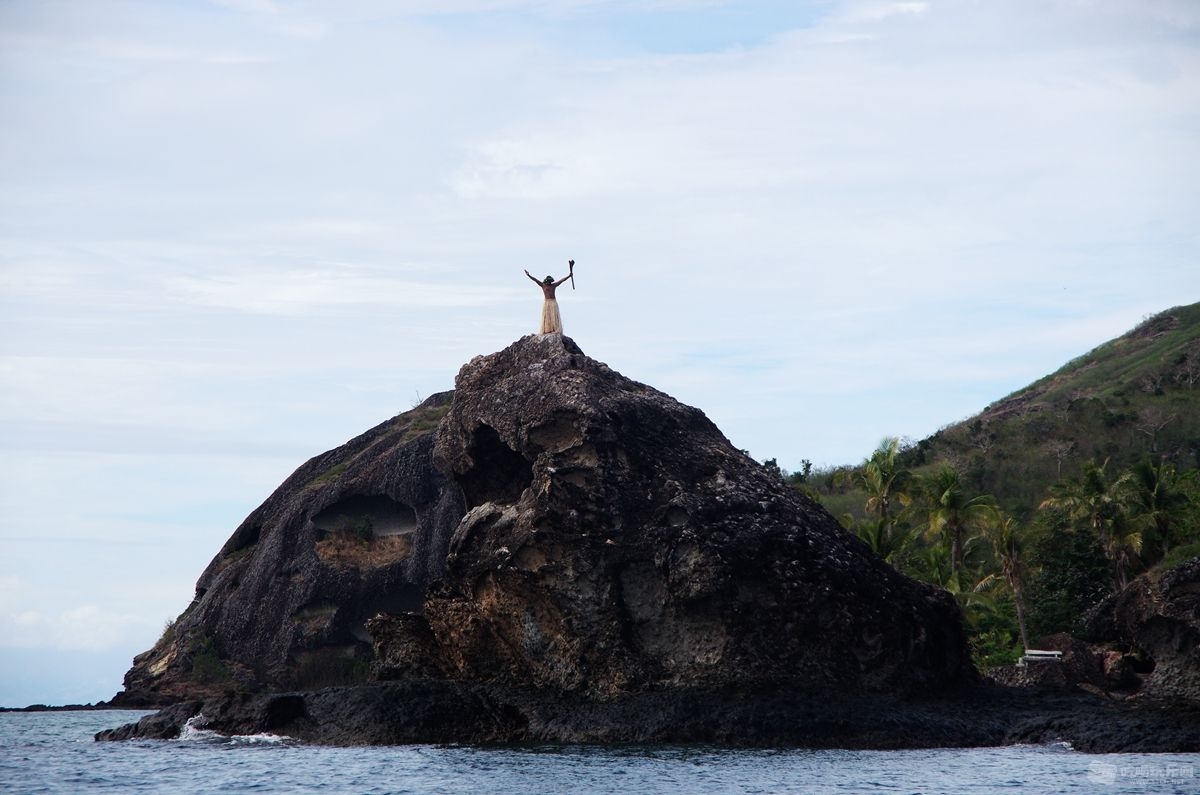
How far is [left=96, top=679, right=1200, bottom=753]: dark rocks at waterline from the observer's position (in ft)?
111

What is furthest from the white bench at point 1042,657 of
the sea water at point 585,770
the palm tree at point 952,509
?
the palm tree at point 952,509

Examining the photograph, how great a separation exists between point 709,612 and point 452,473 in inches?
437

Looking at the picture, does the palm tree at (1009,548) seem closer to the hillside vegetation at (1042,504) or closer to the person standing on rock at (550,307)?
the hillside vegetation at (1042,504)

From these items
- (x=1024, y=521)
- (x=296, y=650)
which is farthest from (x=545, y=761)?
(x=1024, y=521)

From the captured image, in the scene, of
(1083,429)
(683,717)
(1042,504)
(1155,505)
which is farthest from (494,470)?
(1083,429)

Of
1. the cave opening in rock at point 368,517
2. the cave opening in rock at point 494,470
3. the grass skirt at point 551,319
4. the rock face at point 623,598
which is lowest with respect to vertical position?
the rock face at point 623,598

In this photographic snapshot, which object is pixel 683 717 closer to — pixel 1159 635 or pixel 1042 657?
pixel 1042 657

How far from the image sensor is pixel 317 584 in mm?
67500

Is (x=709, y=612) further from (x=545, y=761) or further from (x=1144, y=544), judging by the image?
(x=1144, y=544)

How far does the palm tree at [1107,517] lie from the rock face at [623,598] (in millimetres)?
14553

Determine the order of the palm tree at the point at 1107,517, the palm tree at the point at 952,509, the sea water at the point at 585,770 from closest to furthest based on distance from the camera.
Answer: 1. the sea water at the point at 585,770
2. the palm tree at the point at 1107,517
3. the palm tree at the point at 952,509

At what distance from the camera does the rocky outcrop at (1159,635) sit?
35500mm

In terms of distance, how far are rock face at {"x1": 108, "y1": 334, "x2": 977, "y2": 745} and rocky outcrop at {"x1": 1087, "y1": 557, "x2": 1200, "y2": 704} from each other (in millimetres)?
4441

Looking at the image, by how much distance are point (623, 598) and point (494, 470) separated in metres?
7.55
